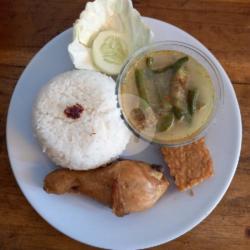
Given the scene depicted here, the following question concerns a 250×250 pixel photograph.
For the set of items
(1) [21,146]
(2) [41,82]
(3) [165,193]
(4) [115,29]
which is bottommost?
(3) [165,193]

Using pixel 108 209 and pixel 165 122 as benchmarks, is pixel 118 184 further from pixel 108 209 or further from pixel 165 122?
pixel 165 122

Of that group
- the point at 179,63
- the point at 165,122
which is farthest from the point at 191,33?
the point at 165,122

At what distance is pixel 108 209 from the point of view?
1849mm

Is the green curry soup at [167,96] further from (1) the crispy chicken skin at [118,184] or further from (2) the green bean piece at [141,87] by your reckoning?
(1) the crispy chicken skin at [118,184]

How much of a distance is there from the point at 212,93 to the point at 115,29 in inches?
19.6

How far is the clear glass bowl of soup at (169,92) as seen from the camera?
1850 millimetres

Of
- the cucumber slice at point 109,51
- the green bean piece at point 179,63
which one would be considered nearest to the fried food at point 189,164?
the green bean piece at point 179,63

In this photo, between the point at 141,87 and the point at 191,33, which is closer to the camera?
A: the point at 141,87

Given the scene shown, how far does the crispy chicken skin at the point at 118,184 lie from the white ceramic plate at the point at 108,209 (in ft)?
0.21

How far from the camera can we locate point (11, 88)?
205cm

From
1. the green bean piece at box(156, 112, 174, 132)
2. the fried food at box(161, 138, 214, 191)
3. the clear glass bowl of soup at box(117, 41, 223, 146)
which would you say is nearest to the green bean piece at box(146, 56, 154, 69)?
the clear glass bowl of soup at box(117, 41, 223, 146)

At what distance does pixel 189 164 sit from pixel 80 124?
443 mm

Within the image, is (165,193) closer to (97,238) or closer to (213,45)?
(97,238)

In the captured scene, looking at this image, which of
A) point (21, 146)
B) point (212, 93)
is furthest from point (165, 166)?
point (21, 146)
